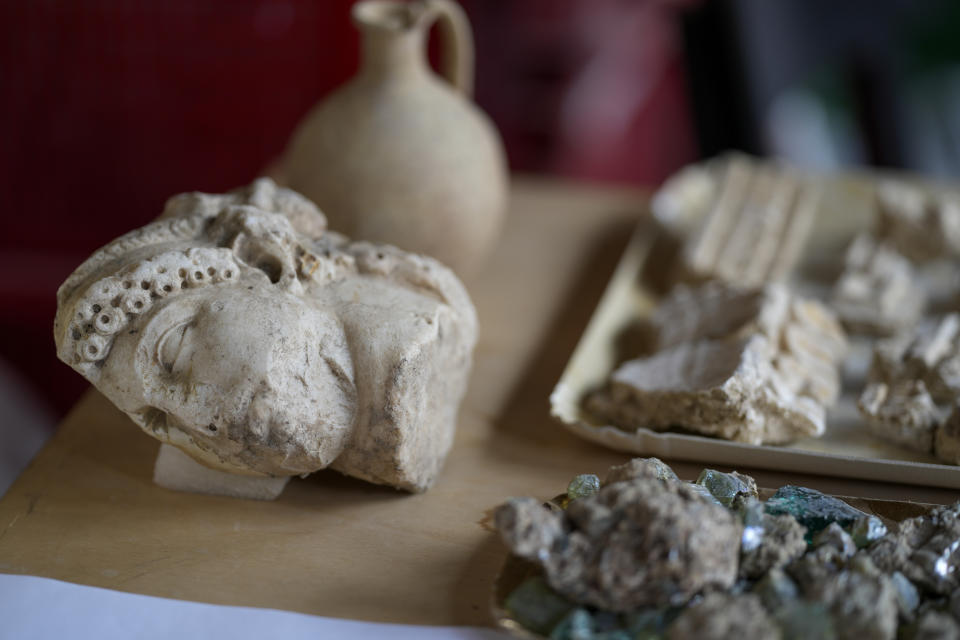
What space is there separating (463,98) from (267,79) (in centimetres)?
110

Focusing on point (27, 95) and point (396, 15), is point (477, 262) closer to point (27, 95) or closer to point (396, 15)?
point (396, 15)

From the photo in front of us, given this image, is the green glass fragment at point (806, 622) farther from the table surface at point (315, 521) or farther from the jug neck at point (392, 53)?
the jug neck at point (392, 53)

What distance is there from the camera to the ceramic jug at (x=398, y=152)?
2.08 metres

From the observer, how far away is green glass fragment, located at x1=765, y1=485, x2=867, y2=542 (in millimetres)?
1404

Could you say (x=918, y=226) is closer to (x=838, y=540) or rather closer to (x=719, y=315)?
(x=719, y=315)

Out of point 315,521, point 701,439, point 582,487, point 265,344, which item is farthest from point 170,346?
point 701,439

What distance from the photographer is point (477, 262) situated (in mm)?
2303

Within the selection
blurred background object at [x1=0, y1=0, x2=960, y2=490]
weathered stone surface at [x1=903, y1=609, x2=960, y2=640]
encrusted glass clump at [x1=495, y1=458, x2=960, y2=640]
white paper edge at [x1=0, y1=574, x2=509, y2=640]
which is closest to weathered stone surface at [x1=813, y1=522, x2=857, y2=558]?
encrusted glass clump at [x1=495, y1=458, x2=960, y2=640]

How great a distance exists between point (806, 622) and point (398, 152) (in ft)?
4.22

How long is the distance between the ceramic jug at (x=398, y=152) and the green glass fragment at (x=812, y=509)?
3.22 ft

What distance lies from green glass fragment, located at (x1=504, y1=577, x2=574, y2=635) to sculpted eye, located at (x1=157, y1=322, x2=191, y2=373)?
61cm

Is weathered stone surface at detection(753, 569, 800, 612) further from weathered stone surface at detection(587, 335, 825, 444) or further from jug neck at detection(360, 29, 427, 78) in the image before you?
jug neck at detection(360, 29, 427, 78)

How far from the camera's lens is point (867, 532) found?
137cm

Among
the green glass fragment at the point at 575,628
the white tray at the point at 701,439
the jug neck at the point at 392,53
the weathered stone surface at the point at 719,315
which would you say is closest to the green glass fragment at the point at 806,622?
the green glass fragment at the point at 575,628
